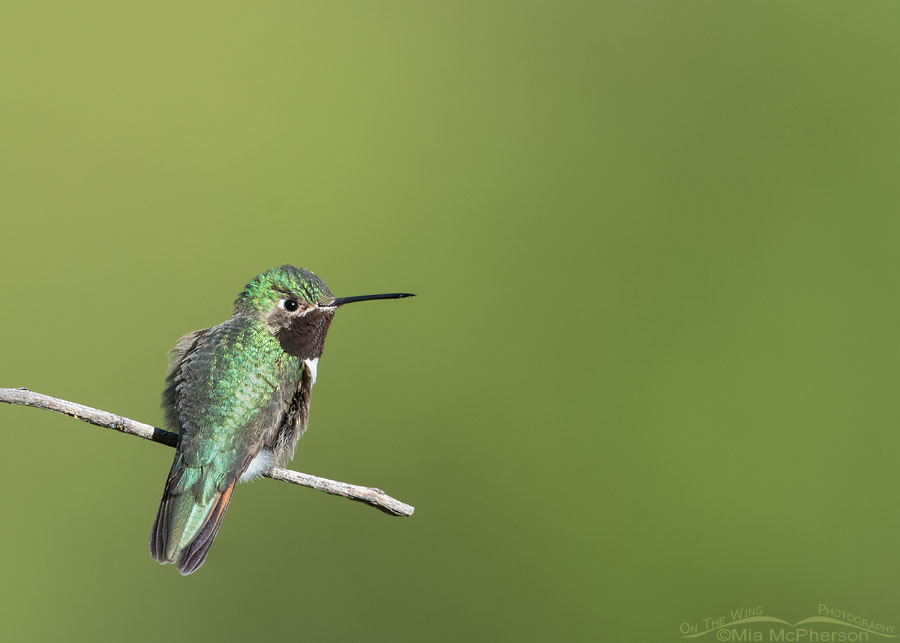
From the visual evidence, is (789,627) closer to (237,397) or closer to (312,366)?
(312,366)

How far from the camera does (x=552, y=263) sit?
5.01 metres

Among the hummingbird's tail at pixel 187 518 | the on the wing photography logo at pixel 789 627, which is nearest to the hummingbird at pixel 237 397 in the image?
the hummingbird's tail at pixel 187 518

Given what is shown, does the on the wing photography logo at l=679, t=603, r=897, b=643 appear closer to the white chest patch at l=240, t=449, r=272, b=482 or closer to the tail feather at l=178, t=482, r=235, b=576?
the white chest patch at l=240, t=449, r=272, b=482

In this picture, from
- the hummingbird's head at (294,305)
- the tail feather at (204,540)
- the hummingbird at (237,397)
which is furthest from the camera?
the hummingbird's head at (294,305)

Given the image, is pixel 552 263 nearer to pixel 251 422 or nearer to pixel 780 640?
pixel 780 640

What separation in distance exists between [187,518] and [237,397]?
0.37 meters

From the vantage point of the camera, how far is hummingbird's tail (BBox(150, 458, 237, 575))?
216 centimetres

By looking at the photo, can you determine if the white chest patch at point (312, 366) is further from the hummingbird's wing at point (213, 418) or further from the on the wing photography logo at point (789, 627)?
the on the wing photography logo at point (789, 627)

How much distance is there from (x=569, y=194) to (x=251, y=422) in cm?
330

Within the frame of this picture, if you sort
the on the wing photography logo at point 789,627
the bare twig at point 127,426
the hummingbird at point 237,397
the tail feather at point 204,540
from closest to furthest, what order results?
the bare twig at point 127,426
the tail feather at point 204,540
the hummingbird at point 237,397
the on the wing photography logo at point 789,627

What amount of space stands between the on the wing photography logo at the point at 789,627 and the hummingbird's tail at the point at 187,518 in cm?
241

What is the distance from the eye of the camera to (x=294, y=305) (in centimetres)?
261

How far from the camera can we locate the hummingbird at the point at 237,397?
2.26m

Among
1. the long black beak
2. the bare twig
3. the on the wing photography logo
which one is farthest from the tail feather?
the on the wing photography logo
